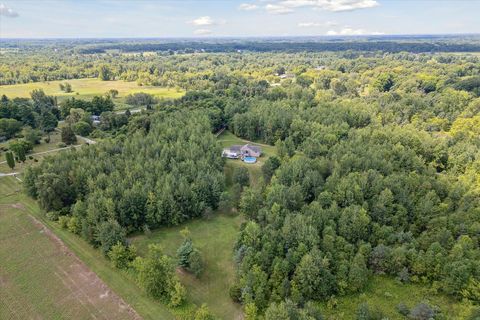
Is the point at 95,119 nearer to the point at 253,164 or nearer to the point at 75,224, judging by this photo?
the point at 253,164

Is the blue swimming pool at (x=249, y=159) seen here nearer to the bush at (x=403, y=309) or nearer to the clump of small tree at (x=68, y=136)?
the bush at (x=403, y=309)

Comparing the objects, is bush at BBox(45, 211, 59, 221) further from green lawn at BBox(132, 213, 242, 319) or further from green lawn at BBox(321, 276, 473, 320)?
green lawn at BBox(321, 276, 473, 320)

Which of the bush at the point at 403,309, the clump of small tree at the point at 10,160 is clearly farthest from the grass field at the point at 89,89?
the bush at the point at 403,309

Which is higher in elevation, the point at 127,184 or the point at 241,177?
the point at 127,184

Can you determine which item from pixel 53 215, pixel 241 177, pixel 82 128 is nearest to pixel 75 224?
pixel 53 215

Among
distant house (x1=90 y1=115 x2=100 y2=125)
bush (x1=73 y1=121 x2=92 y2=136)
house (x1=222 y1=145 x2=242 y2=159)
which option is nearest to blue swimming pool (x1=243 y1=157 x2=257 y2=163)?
house (x1=222 y1=145 x2=242 y2=159)
